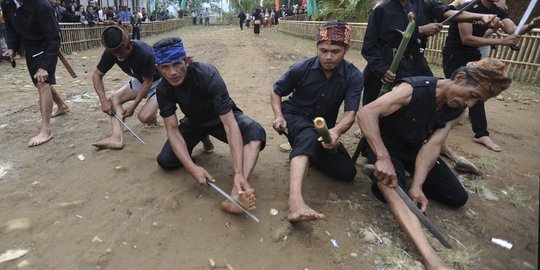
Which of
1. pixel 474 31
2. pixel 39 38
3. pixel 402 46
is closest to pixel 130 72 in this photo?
pixel 39 38

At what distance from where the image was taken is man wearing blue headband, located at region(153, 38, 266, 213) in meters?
2.60

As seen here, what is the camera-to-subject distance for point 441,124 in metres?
2.77

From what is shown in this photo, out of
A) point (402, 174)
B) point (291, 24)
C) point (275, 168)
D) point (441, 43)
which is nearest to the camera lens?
point (402, 174)

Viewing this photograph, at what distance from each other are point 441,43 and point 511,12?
243 cm

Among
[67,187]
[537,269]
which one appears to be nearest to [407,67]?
[537,269]

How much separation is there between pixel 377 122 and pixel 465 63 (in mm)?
2251

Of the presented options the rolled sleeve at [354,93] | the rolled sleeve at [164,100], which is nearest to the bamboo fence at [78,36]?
the rolled sleeve at [164,100]

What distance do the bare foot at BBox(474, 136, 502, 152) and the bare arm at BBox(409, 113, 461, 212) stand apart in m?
1.65

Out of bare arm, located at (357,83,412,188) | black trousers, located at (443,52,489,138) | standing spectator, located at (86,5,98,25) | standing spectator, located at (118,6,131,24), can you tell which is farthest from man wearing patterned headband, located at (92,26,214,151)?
standing spectator, located at (118,6,131,24)

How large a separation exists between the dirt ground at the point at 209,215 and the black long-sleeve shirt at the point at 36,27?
0.94m

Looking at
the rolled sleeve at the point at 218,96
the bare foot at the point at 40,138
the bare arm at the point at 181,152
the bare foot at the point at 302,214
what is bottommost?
the bare foot at the point at 40,138

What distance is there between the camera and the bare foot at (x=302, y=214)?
2232 millimetres

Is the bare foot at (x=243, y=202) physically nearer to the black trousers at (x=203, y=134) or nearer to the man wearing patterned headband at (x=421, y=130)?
the black trousers at (x=203, y=134)

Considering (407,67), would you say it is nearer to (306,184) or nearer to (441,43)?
(306,184)
